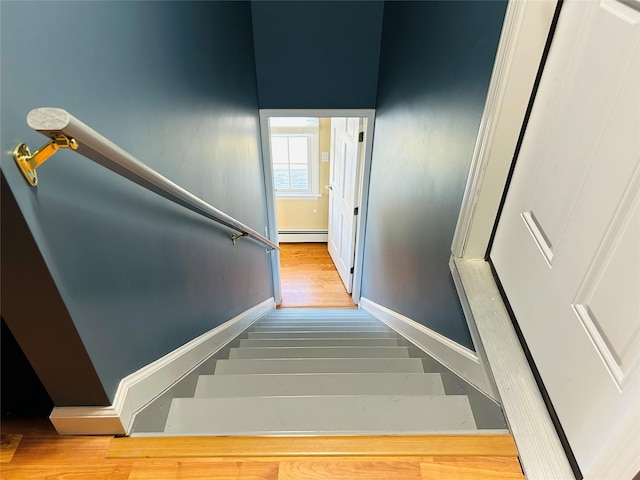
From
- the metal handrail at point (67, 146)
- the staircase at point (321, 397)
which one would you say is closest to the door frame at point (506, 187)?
the staircase at point (321, 397)

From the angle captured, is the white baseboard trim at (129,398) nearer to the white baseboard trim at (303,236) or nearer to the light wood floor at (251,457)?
the light wood floor at (251,457)

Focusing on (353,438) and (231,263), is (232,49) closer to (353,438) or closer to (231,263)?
(231,263)

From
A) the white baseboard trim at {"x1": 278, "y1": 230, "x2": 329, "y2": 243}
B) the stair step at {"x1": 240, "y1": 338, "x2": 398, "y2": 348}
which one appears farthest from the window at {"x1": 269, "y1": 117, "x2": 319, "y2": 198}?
the stair step at {"x1": 240, "y1": 338, "x2": 398, "y2": 348}

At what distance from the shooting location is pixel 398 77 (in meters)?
2.23

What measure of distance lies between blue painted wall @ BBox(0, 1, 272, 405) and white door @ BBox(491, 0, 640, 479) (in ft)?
3.43

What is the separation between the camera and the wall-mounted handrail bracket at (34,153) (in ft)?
1.94

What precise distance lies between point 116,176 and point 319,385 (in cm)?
98

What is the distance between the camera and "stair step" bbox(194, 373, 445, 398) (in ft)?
4.48

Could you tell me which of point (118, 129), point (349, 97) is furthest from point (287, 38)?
point (118, 129)

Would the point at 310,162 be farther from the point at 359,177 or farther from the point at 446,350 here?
the point at 446,350

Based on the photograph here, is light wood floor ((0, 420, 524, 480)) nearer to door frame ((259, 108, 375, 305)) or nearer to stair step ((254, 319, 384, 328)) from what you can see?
stair step ((254, 319, 384, 328))

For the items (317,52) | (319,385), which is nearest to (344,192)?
(317,52)

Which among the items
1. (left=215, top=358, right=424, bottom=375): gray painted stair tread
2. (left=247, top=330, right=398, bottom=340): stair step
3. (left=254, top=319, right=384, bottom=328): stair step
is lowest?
(left=254, top=319, right=384, bottom=328): stair step

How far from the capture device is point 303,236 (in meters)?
5.48
